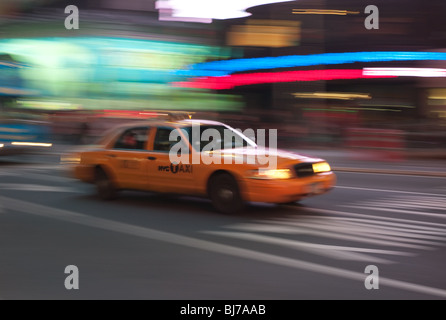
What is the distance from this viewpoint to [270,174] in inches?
301

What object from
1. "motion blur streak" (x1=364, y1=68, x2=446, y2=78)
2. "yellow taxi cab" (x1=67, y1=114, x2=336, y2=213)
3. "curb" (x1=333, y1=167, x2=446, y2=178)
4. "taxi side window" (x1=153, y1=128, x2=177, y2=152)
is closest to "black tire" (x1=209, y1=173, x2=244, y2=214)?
"yellow taxi cab" (x1=67, y1=114, x2=336, y2=213)

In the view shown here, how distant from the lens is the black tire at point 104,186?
30.8ft

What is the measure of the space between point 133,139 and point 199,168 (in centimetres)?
156

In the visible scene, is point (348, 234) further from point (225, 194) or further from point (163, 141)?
point (163, 141)

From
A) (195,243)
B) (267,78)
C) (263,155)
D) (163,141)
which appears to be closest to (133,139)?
(163,141)

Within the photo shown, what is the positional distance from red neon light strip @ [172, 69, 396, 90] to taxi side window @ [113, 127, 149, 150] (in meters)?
18.7

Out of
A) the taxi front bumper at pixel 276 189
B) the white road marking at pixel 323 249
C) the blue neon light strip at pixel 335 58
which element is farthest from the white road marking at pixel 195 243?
the blue neon light strip at pixel 335 58

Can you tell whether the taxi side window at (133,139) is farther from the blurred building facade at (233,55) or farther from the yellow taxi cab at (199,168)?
the blurred building facade at (233,55)

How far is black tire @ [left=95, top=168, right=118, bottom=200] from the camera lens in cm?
938

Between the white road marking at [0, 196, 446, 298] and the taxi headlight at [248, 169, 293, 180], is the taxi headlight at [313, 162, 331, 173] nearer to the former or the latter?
the taxi headlight at [248, 169, 293, 180]

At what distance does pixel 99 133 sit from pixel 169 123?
2251 centimetres

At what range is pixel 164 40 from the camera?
4312 centimetres
